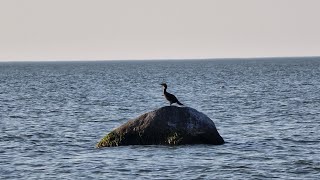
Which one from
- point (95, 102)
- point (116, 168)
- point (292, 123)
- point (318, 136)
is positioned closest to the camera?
point (116, 168)

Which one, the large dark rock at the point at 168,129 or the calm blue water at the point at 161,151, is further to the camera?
the large dark rock at the point at 168,129

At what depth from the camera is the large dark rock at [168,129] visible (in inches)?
1062

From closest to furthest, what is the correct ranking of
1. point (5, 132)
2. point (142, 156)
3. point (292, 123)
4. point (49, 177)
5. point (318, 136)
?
point (49, 177) → point (142, 156) → point (318, 136) → point (5, 132) → point (292, 123)

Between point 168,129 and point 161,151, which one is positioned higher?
point 168,129

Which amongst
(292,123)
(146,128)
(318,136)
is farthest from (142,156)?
(292,123)

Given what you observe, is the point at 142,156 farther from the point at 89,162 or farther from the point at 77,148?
the point at 77,148

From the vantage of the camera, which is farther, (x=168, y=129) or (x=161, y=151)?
(x=168, y=129)

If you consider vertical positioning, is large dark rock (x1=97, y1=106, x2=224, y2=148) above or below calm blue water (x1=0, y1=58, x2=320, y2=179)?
above

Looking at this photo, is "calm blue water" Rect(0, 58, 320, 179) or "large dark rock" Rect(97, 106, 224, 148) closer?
"calm blue water" Rect(0, 58, 320, 179)

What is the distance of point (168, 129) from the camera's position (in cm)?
2709

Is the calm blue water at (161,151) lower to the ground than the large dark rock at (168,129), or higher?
lower

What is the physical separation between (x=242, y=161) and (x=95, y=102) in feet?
121

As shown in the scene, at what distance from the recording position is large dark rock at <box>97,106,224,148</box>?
27.0m

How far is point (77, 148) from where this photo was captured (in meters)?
28.3
